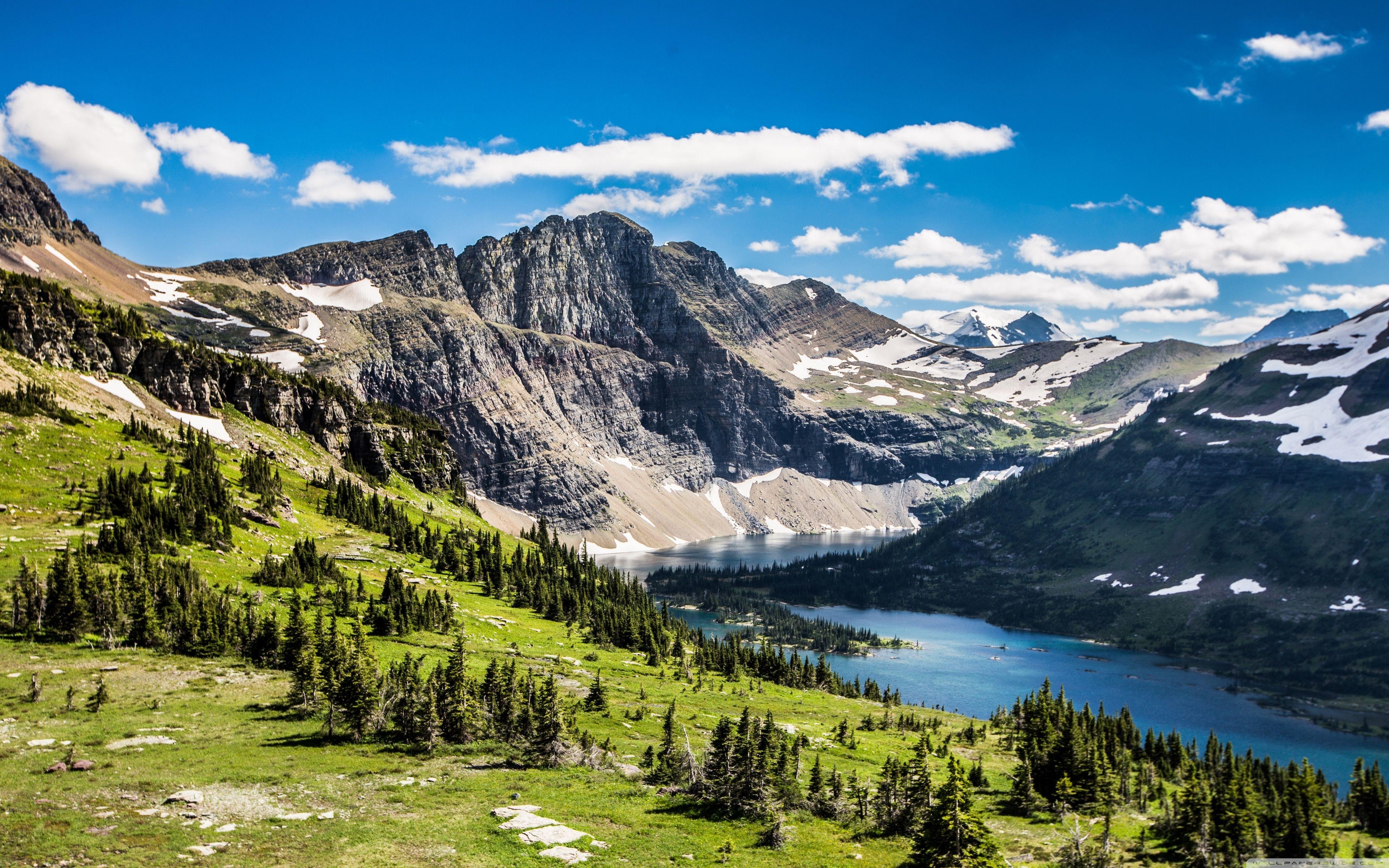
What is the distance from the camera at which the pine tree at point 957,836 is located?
37.5 meters

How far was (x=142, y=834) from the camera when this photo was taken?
32.5 meters

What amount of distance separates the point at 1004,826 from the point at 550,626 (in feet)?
241

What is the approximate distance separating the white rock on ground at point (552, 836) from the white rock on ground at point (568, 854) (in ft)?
1.81

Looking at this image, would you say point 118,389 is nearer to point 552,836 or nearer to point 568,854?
point 552,836

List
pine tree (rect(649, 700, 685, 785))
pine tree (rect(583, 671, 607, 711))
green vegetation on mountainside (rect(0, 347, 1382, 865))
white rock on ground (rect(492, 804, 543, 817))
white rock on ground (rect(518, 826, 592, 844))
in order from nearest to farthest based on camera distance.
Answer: white rock on ground (rect(518, 826, 592, 844)), green vegetation on mountainside (rect(0, 347, 1382, 865)), white rock on ground (rect(492, 804, 543, 817)), pine tree (rect(649, 700, 685, 785)), pine tree (rect(583, 671, 607, 711))

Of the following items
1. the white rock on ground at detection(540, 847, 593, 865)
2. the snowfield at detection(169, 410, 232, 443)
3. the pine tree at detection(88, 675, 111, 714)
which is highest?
the snowfield at detection(169, 410, 232, 443)

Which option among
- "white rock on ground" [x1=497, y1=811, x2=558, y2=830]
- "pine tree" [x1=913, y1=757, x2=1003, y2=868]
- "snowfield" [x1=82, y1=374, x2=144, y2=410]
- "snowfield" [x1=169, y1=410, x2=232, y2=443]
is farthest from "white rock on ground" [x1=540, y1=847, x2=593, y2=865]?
"snowfield" [x1=82, y1=374, x2=144, y2=410]

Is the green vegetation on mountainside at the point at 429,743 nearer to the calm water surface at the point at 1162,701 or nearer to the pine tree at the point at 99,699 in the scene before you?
the pine tree at the point at 99,699

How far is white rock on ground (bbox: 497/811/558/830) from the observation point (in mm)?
38094

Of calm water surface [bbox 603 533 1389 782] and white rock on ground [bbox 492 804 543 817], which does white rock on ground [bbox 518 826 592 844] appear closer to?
white rock on ground [bbox 492 804 543 817]

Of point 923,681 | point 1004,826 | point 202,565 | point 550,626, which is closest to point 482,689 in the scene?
point 1004,826

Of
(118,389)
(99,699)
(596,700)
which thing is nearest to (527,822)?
(596,700)

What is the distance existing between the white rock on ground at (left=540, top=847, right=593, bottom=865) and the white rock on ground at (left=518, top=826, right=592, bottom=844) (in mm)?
552

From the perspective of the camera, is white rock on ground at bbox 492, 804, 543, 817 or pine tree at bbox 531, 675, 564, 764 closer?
white rock on ground at bbox 492, 804, 543, 817
